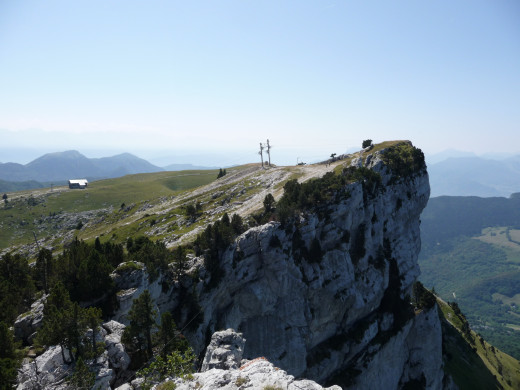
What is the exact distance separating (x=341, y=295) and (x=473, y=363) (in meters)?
79.9

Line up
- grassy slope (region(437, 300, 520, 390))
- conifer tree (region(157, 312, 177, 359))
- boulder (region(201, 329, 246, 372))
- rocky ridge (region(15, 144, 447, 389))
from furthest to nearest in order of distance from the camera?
1. grassy slope (region(437, 300, 520, 390))
2. rocky ridge (region(15, 144, 447, 389))
3. conifer tree (region(157, 312, 177, 359))
4. boulder (region(201, 329, 246, 372))

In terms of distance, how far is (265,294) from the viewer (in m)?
65.9

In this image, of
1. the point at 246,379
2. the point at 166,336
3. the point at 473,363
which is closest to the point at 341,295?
the point at 166,336

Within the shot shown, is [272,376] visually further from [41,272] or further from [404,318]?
[404,318]

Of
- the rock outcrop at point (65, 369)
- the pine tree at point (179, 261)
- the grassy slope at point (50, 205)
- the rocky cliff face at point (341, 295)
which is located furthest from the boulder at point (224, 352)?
the grassy slope at point (50, 205)

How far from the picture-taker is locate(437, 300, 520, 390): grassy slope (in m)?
101

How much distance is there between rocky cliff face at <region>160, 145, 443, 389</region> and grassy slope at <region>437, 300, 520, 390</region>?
1578 cm

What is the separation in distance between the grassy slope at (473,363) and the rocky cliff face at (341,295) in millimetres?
15778

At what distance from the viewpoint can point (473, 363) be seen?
110 meters

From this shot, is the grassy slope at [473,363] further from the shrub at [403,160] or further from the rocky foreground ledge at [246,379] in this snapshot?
the rocky foreground ledge at [246,379]

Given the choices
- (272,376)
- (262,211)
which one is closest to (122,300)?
(272,376)

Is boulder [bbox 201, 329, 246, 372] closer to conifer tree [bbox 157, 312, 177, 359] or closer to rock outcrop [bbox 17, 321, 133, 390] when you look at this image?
conifer tree [bbox 157, 312, 177, 359]

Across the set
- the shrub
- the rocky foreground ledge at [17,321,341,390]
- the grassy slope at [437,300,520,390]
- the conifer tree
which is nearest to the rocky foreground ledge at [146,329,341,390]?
the rocky foreground ledge at [17,321,341,390]

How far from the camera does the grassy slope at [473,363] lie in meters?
101
